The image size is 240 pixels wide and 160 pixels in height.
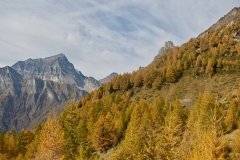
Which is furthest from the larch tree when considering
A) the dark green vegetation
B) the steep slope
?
the steep slope

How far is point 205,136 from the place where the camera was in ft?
128

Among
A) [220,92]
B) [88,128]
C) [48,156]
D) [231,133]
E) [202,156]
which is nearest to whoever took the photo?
[202,156]

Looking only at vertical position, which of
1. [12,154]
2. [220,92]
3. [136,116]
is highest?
[220,92]

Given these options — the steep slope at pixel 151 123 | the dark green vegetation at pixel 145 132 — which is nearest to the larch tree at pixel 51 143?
the dark green vegetation at pixel 145 132

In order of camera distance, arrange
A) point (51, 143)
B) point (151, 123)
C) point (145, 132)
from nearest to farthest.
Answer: point (145, 132), point (51, 143), point (151, 123)

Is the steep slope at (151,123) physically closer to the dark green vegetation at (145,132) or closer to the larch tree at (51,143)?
the dark green vegetation at (145,132)

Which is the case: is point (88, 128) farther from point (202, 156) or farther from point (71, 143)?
point (202, 156)

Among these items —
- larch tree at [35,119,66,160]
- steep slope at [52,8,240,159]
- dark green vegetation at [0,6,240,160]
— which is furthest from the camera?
larch tree at [35,119,66,160]

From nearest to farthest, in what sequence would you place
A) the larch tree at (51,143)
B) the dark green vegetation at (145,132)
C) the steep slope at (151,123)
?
the dark green vegetation at (145,132), the steep slope at (151,123), the larch tree at (51,143)

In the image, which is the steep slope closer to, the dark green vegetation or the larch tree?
the dark green vegetation

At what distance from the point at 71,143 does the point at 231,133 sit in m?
45.3

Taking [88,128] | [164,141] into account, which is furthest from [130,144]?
[88,128]

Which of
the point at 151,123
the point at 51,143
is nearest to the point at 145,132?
the point at 51,143

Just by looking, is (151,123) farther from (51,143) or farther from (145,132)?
(51,143)
